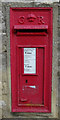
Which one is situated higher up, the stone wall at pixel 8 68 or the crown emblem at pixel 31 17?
the crown emblem at pixel 31 17

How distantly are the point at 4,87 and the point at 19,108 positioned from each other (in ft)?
1.42

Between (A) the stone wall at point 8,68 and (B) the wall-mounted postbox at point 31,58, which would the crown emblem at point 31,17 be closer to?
(B) the wall-mounted postbox at point 31,58

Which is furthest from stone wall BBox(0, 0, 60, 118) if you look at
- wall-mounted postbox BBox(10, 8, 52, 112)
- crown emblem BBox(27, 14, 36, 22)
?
crown emblem BBox(27, 14, 36, 22)

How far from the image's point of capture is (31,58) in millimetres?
2527

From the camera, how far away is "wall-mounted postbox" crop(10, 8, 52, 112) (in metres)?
2.46

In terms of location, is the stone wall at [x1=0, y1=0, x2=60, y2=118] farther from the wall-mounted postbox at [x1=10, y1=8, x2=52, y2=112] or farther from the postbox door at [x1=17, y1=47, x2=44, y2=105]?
the postbox door at [x1=17, y1=47, x2=44, y2=105]

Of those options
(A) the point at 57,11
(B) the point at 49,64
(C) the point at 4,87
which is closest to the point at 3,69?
(C) the point at 4,87

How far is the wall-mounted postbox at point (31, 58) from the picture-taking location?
8.06ft

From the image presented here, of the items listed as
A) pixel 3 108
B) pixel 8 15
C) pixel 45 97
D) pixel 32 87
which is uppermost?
pixel 8 15

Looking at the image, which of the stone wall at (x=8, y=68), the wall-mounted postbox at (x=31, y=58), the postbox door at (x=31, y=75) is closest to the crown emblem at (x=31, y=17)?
the wall-mounted postbox at (x=31, y=58)

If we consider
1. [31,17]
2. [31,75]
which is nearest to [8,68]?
[31,75]

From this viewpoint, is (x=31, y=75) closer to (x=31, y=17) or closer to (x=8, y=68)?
(x=8, y=68)

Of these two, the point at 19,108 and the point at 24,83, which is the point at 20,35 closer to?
the point at 24,83

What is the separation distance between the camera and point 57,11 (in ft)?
8.14
